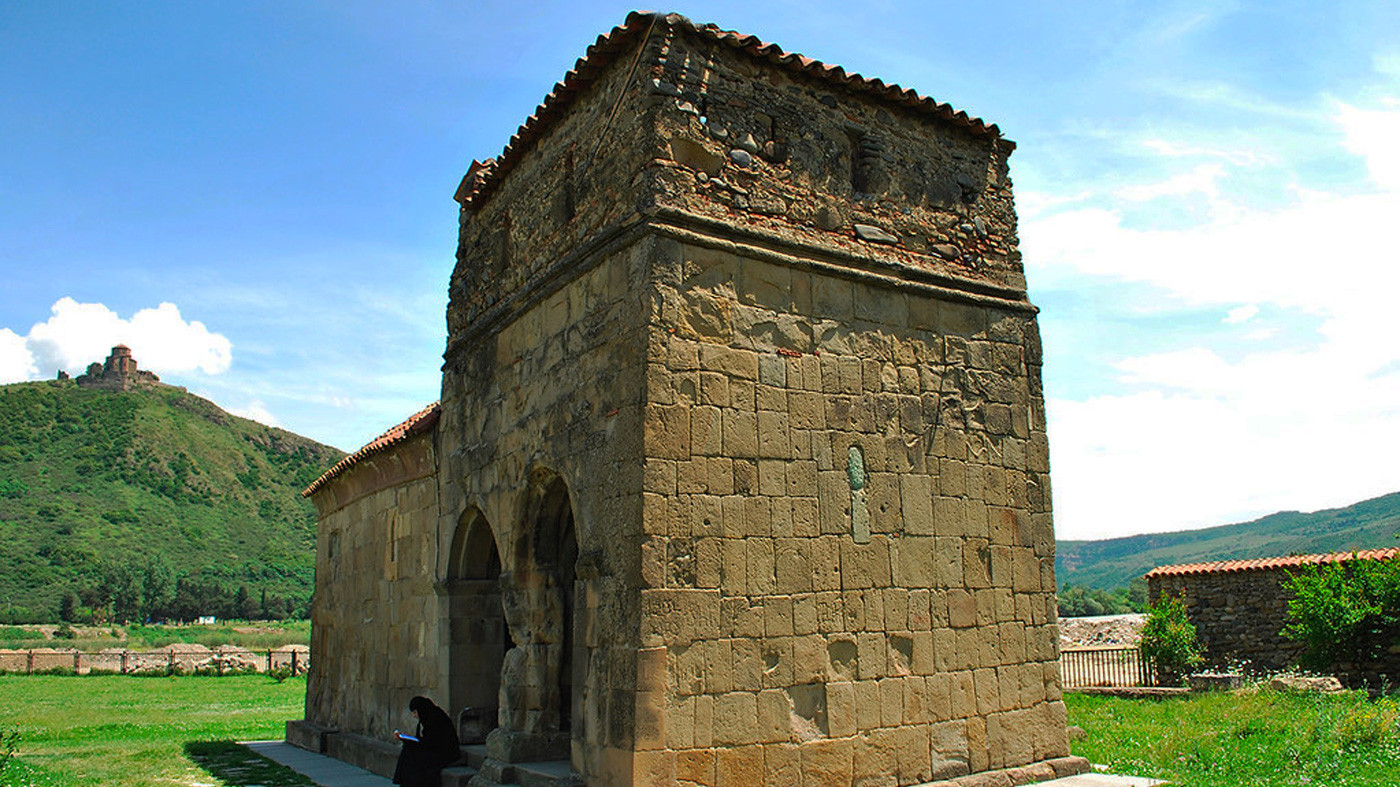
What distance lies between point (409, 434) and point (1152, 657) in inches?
600

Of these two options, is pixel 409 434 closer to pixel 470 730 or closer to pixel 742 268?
pixel 470 730

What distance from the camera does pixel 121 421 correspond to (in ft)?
255

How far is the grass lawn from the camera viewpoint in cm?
1089

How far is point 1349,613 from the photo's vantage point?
53.2 ft

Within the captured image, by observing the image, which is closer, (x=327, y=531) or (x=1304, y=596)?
(x=327, y=531)

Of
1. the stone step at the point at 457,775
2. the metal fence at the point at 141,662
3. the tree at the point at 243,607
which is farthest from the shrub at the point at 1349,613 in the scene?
the tree at the point at 243,607

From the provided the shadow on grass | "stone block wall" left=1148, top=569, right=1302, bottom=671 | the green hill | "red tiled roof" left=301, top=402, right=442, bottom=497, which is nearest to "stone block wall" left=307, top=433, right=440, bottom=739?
A: "red tiled roof" left=301, top=402, right=442, bottom=497

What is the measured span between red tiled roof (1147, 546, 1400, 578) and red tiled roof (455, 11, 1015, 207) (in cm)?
1331

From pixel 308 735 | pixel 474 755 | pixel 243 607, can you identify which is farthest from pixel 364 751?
pixel 243 607

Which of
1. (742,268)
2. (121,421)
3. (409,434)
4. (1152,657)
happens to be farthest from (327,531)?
(121,421)

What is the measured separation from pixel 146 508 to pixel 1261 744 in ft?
244

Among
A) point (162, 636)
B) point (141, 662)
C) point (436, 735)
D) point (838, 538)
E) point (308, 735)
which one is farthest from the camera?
point (162, 636)

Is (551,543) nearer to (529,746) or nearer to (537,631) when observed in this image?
(537,631)

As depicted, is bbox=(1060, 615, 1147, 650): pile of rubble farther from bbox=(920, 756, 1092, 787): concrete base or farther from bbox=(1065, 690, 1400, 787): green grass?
bbox=(920, 756, 1092, 787): concrete base
